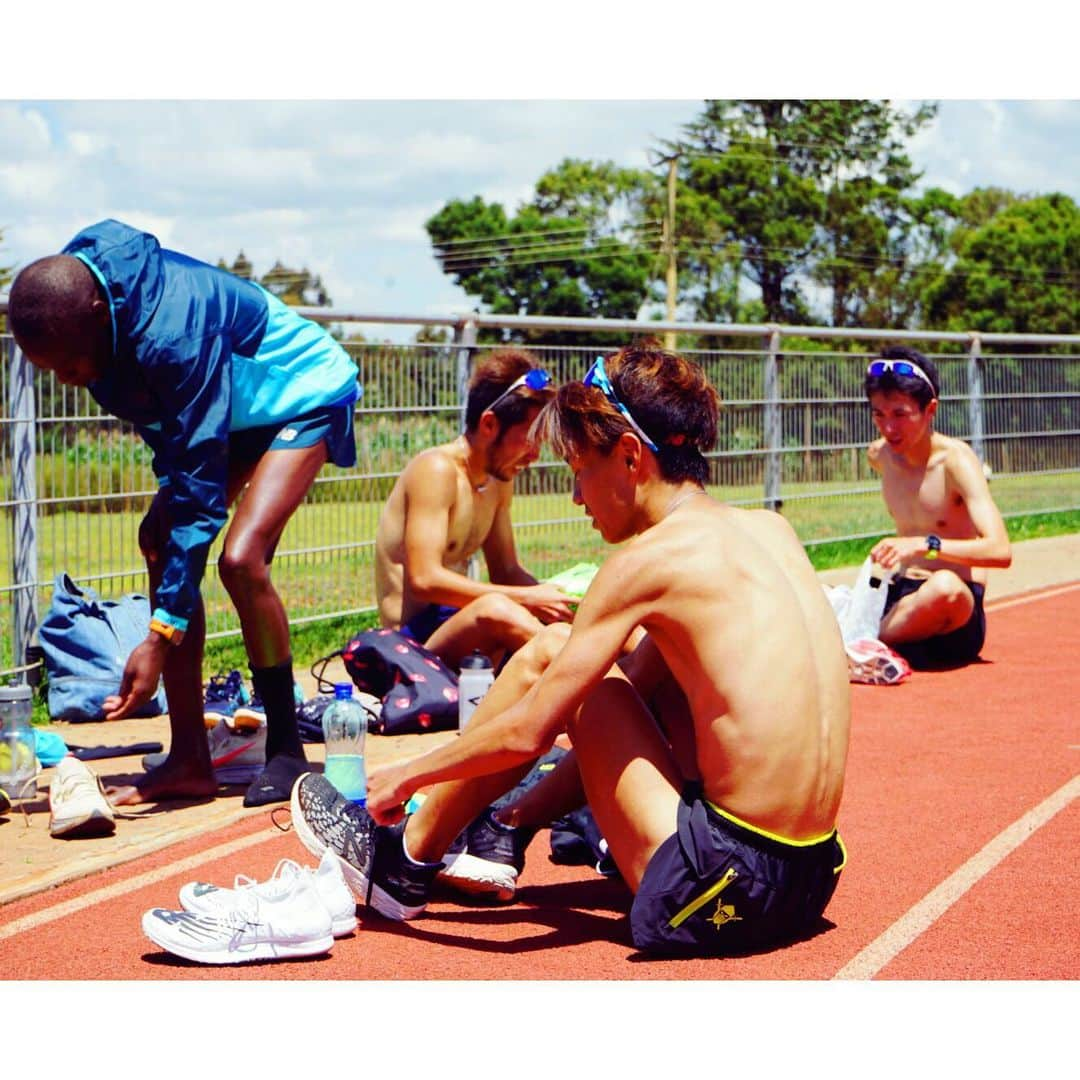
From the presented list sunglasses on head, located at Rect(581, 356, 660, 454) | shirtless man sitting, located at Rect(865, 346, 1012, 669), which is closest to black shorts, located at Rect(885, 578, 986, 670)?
shirtless man sitting, located at Rect(865, 346, 1012, 669)

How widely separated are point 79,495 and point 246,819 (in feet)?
10.4

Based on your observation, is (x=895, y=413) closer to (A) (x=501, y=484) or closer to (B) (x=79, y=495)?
(A) (x=501, y=484)

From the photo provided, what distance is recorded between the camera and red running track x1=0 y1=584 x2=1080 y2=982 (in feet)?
14.5

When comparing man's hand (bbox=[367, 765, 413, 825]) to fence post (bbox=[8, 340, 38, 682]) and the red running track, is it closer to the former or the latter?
the red running track

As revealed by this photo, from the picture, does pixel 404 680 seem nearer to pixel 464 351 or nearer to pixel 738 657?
pixel 464 351

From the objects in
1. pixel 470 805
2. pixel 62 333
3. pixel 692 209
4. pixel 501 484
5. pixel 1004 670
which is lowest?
pixel 1004 670

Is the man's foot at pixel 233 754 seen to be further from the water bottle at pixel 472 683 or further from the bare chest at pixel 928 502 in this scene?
the bare chest at pixel 928 502

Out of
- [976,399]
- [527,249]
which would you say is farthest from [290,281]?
[976,399]

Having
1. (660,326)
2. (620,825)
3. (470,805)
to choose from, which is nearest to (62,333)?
(470,805)

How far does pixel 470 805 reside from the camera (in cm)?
473

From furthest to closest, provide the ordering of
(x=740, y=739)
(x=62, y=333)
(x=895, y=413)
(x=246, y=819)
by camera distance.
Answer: (x=895, y=413), (x=246, y=819), (x=62, y=333), (x=740, y=739)

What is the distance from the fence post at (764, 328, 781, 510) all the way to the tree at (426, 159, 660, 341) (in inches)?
1903

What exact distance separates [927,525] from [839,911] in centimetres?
496

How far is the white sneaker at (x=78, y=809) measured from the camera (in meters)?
5.88
